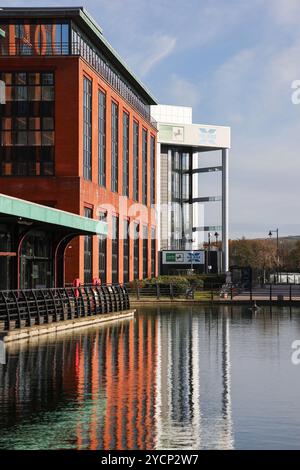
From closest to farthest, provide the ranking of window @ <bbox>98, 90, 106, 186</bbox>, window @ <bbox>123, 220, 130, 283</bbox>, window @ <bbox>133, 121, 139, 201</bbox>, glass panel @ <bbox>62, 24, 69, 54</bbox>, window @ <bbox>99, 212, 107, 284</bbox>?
glass panel @ <bbox>62, 24, 69, 54</bbox>, window @ <bbox>99, 212, 107, 284</bbox>, window @ <bbox>98, 90, 106, 186</bbox>, window @ <bbox>123, 220, 130, 283</bbox>, window @ <bbox>133, 121, 139, 201</bbox>

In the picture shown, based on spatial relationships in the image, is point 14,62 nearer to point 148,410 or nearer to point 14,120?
point 14,120

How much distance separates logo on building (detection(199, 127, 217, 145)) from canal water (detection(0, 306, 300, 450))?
89628mm

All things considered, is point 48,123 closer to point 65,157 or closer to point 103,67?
point 65,157

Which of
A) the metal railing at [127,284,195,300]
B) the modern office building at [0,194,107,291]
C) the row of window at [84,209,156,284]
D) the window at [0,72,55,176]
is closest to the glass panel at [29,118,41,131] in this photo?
the window at [0,72,55,176]

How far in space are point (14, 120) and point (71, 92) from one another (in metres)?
4.94

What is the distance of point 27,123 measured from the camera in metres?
60.8

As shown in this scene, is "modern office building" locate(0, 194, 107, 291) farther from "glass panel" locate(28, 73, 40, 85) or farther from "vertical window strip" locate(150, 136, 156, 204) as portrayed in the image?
"vertical window strip" locate(150, 136, 156, 204)

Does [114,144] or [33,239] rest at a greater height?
[114,144]

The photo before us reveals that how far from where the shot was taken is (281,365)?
20906mm

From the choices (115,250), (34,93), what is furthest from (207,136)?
(34,93)

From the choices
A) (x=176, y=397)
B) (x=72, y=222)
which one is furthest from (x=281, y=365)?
(x=72, y=222)

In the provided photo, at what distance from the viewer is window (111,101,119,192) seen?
72750mm

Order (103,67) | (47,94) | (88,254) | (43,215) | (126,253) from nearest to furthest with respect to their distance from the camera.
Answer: (43,215)
(47,94)
(88,254)
(103,67)
(126,253)

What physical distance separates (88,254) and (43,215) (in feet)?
92.9
